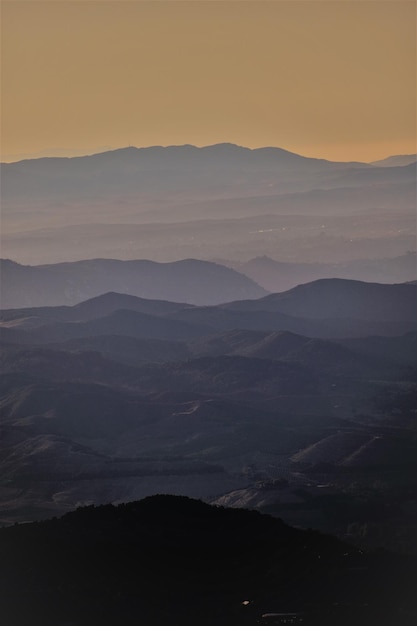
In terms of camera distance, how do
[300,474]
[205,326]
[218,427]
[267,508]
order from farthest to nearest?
[205,326] < [218,427] < [300,474] < [267,508]

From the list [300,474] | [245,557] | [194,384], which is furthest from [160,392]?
[245,557]

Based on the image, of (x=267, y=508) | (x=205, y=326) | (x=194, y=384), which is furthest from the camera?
(x=205, y=326)

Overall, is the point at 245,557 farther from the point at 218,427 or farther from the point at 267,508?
the point at 218,427

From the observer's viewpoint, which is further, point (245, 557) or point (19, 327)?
point (19, 327)

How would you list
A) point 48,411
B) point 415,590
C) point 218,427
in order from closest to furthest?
1. point 415,590
2. point 218,427
3. point 48,411

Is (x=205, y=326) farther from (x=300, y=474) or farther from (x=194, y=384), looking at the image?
(x=300, y=474)

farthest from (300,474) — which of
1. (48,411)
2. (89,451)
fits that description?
(48,411)
